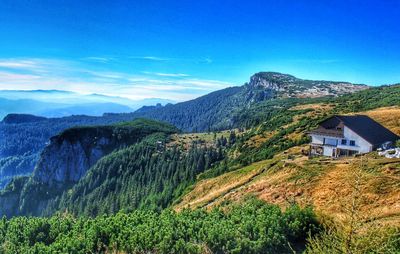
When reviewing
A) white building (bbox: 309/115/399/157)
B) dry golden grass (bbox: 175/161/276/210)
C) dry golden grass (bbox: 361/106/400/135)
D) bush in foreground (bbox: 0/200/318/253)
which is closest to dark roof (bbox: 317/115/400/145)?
white building (bbox: 309/115/399/157)

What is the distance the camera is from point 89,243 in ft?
108

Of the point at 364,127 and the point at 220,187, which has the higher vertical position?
the point at 364,127

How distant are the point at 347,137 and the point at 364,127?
415 cm

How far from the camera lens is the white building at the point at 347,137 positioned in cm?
5494

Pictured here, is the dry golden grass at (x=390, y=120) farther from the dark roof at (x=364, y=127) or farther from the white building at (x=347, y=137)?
the white building at (x=347, y=137)

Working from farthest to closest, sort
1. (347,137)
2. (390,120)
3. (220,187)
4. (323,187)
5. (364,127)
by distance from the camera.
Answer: (390,120) → (220,187) → (364,127) → (347,137) → (323,187)

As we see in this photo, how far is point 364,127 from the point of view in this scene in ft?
190

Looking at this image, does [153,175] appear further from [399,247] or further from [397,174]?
[399,247]

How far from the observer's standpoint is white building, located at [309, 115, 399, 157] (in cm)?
5494

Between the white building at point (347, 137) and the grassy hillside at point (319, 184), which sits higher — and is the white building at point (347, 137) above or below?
above

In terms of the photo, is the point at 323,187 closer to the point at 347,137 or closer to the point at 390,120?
the point at 347,137

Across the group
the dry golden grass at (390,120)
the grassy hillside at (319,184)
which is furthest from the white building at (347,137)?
the dry golden grass at (390,120)

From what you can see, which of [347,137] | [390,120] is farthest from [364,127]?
[390,120]

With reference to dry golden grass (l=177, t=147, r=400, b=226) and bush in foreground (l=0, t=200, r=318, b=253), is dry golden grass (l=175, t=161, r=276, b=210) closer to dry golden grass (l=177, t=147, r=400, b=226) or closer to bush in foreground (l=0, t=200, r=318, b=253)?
A: dry golden grass (l=177, t=147, r=400, b=226)
